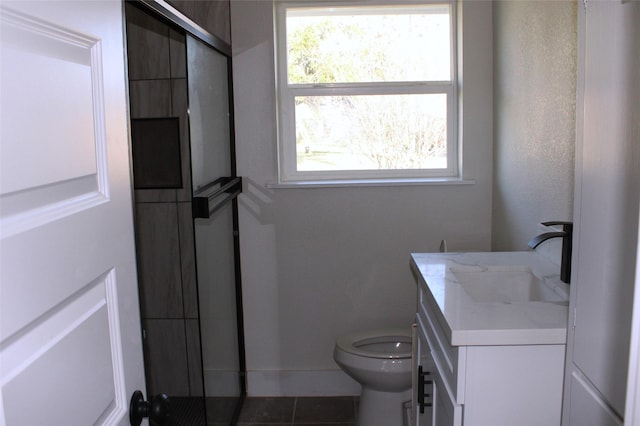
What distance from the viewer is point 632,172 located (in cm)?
109

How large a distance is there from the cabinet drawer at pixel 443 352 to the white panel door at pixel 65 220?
80 centimetres

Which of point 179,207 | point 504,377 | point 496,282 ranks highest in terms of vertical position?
point 179,207

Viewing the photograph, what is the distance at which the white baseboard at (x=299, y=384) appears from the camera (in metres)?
3.34

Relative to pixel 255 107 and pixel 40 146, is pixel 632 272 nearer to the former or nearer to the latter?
pixel 40 146

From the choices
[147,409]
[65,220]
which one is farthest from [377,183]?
[65,220]

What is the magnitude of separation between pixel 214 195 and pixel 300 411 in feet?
4.43

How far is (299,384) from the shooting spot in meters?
3.36

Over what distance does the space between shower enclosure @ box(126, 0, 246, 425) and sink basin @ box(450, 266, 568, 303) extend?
0.98 m

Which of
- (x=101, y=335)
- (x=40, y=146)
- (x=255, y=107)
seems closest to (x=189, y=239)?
(x=255, y=107)

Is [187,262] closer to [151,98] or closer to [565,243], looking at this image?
[151,98]

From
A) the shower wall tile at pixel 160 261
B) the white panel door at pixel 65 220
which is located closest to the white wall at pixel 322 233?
the shower wall tile at pixel 160 261

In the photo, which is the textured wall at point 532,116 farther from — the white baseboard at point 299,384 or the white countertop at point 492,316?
the white baseboard at point 299,384

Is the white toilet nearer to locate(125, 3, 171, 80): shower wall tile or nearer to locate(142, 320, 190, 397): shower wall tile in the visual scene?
locate(142, 320, 190, 397): shower wall tile

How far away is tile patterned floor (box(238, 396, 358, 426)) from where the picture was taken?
3.08m
